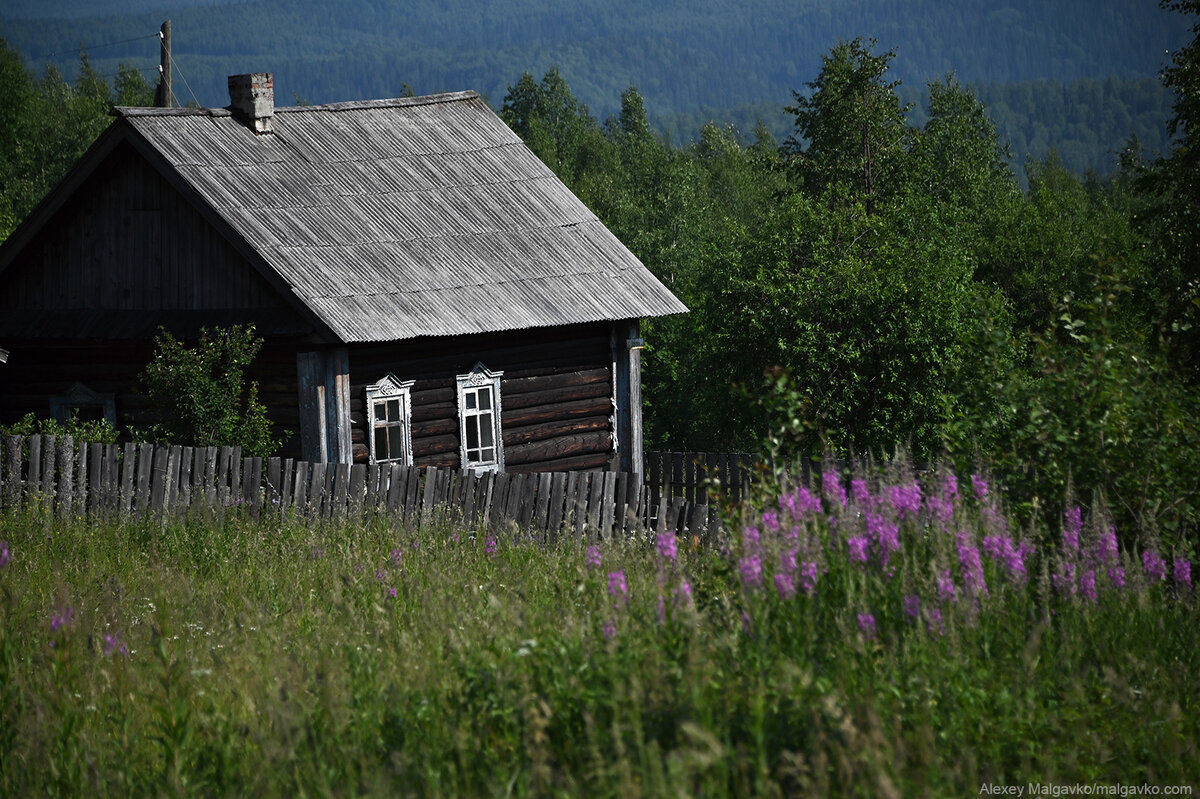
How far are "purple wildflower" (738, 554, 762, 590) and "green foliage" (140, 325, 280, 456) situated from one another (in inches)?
391

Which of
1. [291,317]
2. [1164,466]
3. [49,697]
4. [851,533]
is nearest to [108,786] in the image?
[49,697]

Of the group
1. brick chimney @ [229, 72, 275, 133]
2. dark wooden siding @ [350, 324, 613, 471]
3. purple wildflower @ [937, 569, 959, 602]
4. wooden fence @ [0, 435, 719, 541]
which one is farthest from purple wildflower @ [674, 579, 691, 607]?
brick chimney @ [229, 72, 275, 133]

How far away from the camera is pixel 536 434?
16062 mm

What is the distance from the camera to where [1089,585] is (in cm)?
498

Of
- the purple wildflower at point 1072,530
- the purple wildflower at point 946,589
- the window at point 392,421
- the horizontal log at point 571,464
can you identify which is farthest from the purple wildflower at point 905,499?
the horizontal log at point 571,464

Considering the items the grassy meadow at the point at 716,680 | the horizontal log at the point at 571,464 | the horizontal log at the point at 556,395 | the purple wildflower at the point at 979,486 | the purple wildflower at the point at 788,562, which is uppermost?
the horizontal log at the point at 556,395

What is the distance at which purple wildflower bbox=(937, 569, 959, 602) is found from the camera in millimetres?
4477

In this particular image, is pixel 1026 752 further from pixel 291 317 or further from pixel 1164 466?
pixel 291 317

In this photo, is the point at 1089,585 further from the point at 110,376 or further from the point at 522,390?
the point at 110,376

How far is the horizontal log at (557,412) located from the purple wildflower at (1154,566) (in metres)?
11.2

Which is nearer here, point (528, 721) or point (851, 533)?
point (528, 721)

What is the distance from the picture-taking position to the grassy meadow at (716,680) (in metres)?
3.81

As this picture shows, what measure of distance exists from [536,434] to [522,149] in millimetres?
5114

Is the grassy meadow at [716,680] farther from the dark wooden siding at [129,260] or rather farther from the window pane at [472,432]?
the window pane at [472,432]
